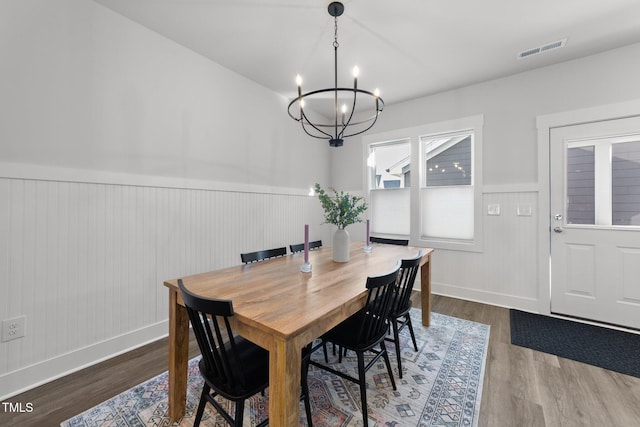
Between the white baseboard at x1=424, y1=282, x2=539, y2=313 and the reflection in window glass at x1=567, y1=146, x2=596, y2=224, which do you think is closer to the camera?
the reflection in window glass at x1=567, y1=146, x2=596, y2=224

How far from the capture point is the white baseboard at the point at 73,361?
66.8 inches

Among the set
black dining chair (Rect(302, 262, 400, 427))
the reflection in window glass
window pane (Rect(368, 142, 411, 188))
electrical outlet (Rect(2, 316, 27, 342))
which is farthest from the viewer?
window pane (Rect(368, 142, 411, 188))

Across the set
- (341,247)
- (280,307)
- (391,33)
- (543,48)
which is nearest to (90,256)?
(280,307)

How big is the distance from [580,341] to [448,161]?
92.4 inches

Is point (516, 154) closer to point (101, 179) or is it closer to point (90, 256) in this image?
point (101, 179)

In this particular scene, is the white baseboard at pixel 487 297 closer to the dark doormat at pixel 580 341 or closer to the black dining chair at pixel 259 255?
the dark doormat at pixel 580 341

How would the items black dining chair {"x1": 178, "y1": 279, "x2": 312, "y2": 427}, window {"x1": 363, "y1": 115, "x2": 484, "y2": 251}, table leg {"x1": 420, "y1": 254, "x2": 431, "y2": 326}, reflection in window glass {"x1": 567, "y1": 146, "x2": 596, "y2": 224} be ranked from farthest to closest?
window {"x1": 363, "y1": 115, "x2": 484, "y2": 251}, reflection in window glass {"x1": 567, "y1": 146, "x2": 596, "y2": 224}, table leg {"x1": 420, "y1": 254, "x2": 431, "y2": 326}, black dining chair {"x1": 178, "y1": 279, "x2": 312, "y2": 427}

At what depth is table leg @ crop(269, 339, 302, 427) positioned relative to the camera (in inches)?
38.8

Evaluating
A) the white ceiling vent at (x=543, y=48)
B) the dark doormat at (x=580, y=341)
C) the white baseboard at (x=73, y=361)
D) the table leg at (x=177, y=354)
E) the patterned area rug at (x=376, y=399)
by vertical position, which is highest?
the white ceiling vent at (x=543, y=48)

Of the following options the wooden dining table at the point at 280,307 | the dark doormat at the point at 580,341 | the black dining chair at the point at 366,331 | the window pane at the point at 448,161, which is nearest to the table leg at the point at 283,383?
the wooden dining table at the point at 280,307

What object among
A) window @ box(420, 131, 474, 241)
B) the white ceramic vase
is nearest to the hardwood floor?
the white ceramic vase

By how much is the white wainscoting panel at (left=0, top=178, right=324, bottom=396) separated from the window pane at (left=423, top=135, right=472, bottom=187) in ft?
9.39

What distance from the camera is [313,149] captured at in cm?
428

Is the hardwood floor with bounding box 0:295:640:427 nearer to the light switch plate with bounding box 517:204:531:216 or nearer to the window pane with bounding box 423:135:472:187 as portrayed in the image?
the light switch plate with bounding box 517:204:531:216
